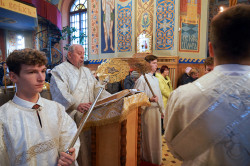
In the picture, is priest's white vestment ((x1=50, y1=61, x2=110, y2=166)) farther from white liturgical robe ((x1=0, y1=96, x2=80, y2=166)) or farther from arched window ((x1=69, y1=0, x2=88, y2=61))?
arched window ((x1=69, y1=0, x2=88, y2=61))

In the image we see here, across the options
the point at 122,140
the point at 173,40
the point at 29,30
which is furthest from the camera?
the point at 29,30

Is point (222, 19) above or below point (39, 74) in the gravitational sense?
above

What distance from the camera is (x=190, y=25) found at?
6.77 m

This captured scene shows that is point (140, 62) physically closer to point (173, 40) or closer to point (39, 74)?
point (39, 74)

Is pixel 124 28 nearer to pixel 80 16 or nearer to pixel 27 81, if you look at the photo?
pixel 80 16

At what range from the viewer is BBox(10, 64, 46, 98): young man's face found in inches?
49.7

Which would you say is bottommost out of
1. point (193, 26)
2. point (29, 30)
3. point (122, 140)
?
point (122, 140)

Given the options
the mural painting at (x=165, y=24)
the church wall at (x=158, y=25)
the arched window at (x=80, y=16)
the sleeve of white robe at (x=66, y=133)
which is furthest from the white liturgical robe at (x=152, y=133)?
the arched window at (x=80, y=16)

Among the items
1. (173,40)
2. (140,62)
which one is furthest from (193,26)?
(140,62)

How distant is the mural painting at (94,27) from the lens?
8.88m

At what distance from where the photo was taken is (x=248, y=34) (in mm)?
785

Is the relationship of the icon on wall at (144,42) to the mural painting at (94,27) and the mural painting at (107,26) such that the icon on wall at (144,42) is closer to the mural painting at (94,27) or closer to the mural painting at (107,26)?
the mural painting at (107,26)

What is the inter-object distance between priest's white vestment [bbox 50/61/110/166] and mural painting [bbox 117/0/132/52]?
5.24 m

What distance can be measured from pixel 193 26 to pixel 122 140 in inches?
244
